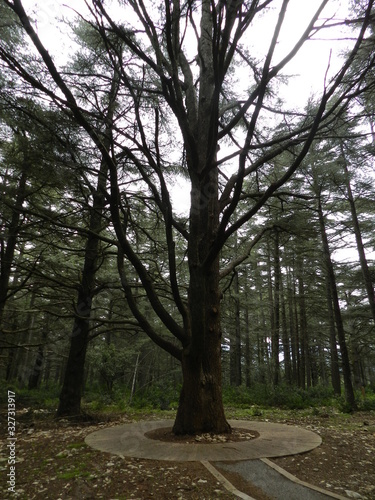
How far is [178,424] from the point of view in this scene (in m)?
4.43

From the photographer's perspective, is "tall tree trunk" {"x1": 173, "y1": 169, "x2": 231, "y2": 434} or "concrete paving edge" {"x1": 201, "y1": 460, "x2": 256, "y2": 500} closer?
"concrete paving edge" {"x1": 201, "y1": 460, "x2": 256, "y2": 500}

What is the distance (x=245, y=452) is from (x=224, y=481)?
2.87 ft

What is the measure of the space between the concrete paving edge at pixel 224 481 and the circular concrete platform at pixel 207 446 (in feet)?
0.58

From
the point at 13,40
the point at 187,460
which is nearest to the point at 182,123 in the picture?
the point at 187,460

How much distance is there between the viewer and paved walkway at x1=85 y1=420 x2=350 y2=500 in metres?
2.47

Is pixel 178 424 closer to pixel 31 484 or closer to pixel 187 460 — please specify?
pixel 187 460

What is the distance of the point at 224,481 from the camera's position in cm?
254

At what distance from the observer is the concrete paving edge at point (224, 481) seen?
2.30 m

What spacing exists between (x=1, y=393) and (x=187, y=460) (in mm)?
A: 14323

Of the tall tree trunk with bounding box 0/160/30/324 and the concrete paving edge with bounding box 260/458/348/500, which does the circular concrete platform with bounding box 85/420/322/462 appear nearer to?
the concrete paving edge with bounding box 260/458/348/500

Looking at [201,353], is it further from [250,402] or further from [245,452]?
[250,402]

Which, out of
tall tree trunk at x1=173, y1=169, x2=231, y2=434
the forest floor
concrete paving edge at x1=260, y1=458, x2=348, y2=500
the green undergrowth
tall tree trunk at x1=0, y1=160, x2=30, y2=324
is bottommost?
the green undergrowth

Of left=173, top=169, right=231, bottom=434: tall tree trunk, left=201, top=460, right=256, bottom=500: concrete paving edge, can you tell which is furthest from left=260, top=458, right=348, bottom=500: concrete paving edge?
left=173, top=169, right=231, bottom=434: tall tree trunk

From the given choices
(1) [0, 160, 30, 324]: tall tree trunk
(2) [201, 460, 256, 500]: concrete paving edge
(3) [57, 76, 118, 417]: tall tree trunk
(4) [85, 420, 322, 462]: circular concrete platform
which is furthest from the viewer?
(3) [57, 76, 118, 417]: tall tree trunk
